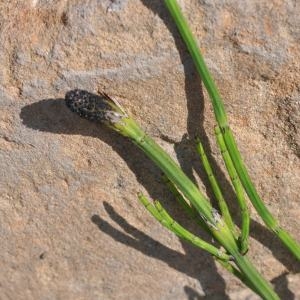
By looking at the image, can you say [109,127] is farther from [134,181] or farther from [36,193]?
[36,193]

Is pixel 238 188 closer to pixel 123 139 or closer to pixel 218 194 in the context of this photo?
pixel 218 194

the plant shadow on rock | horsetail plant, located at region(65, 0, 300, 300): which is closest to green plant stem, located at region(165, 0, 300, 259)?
horsetail plant, located at region(65, 0, 300, 300)

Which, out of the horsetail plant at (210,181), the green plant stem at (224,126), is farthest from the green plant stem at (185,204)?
the green plant stem at (224,126)

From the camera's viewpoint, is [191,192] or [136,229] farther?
[136,229]

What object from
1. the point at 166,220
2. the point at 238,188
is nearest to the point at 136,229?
the point at 166,220

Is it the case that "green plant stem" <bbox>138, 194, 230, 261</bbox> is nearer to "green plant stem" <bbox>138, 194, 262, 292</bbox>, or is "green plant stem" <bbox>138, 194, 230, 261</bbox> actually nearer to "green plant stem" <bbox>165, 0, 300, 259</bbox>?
"green plant stem" <bbox>138, 194, 262, 292</bbox>

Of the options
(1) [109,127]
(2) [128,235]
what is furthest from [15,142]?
(2) [128,235]
